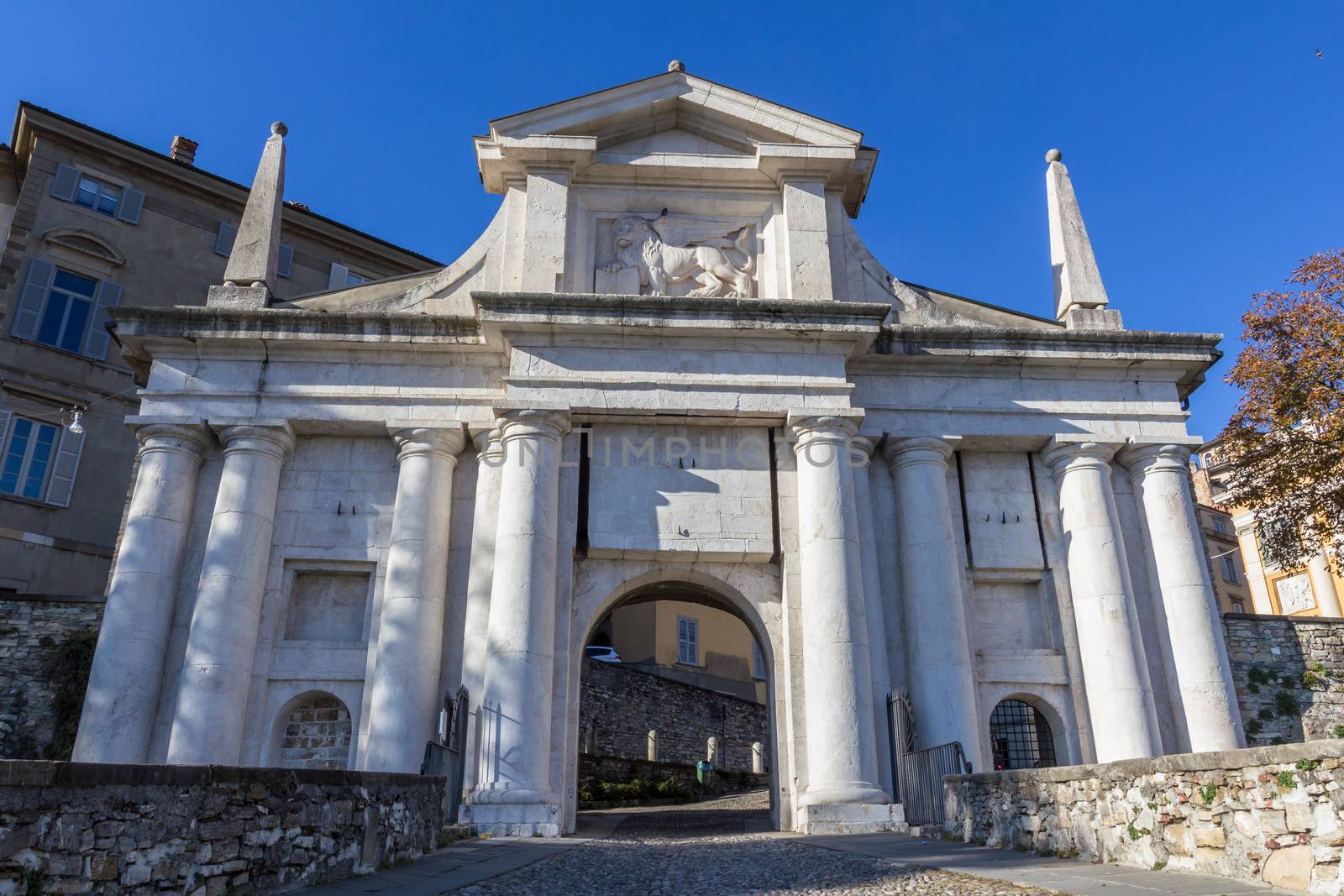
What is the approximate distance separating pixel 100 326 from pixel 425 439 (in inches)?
503

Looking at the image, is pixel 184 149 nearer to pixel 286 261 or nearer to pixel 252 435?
pixel 286 261

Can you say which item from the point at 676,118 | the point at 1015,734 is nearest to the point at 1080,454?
the point at 1015,734

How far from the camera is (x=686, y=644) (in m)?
39.9

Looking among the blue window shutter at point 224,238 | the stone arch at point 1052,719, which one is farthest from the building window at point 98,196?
the stone arch at point 1052,719

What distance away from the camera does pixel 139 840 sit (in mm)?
5445

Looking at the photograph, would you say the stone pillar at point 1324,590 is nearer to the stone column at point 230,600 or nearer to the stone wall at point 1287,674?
the stone wall at point 1287,674

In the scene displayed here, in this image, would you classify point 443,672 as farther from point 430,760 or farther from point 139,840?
point 139,840

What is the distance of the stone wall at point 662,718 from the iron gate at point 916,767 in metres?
12.1

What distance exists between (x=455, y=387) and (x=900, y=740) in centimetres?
879

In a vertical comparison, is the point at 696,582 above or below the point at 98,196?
below

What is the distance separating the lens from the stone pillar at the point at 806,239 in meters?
17.0

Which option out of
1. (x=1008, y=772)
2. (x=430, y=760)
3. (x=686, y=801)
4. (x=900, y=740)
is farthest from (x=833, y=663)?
(x=686, y=801)

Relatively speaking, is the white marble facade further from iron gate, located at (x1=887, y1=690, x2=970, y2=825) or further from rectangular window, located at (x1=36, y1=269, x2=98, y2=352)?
rectangular window, located at (x1=36, y1=269, x2=98, y2=352)

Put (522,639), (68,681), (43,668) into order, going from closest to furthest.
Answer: (522,639) < (68,681) < (43,668)
